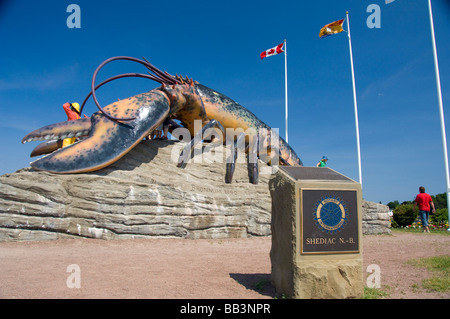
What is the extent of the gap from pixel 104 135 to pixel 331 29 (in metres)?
13.5

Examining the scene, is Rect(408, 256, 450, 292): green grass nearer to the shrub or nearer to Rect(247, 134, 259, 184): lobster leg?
Rect(247, 134, 259, 184): lobster leg

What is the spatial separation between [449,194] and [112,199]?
40.1 ft

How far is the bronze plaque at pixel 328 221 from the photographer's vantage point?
3193 millimetres

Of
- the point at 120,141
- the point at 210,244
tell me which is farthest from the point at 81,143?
the point at 210,244

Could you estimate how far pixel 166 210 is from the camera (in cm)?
662

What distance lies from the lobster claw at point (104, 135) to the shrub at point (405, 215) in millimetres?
11616

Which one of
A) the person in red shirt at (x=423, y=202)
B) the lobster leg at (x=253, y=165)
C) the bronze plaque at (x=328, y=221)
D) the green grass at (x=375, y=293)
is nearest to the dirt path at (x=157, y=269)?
the green grass at (x=375, y=293)

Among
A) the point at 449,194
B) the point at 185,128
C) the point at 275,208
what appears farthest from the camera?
the point at 449,194

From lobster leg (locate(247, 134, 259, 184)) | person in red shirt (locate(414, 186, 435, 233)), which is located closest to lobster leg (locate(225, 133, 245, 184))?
lobster leg (locate(247, 134, 259, 184))

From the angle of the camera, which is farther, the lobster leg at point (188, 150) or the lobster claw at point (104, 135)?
the lobster leg at point (188, 150)

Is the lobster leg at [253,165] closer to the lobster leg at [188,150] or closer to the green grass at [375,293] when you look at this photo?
the lobster leg at [188,150]

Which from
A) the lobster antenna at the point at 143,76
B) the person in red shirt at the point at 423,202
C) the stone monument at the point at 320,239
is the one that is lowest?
the stone monument at the point at 320,239

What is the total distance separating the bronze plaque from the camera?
3.19 m

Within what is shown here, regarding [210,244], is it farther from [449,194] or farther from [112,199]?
[449,194]
